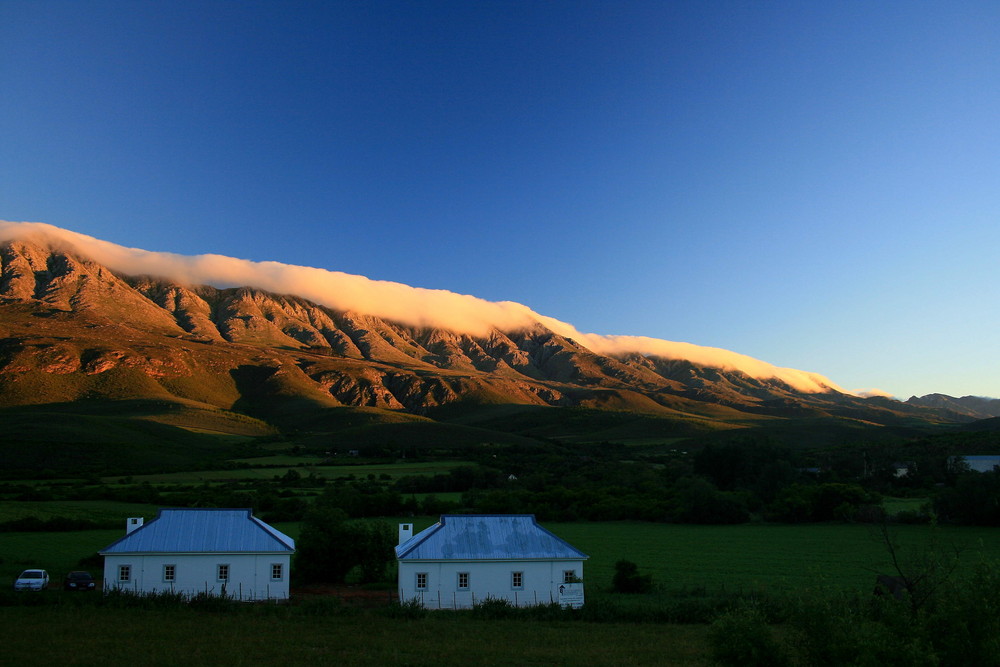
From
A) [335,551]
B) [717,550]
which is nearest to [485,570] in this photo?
[335,551]

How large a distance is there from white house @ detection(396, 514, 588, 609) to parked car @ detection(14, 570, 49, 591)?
46.4ft

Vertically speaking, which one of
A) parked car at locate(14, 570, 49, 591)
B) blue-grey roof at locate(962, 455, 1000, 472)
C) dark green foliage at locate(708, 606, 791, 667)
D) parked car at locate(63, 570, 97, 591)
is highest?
dark green foliage at locate(708, 606, 791, 667)

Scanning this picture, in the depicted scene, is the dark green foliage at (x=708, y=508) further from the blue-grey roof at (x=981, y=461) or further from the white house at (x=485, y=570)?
the blue-grey roof at (x=981, y=461)

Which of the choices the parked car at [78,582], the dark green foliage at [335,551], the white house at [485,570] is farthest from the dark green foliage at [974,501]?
the parked car at [78,582]

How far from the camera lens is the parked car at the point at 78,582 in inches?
1126

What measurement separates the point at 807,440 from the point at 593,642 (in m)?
141

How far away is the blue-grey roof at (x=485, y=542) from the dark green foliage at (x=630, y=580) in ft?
11.7

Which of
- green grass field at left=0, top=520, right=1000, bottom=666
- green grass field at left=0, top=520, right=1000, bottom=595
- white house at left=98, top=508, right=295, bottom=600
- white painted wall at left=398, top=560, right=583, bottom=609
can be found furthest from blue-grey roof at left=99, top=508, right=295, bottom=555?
green grass field at left=0, top=520, right=1000, bottom=595

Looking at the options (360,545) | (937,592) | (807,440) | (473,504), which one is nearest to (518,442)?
(807,440)

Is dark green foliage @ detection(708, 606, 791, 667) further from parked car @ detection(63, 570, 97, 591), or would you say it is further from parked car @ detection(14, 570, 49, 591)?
parked car @ detection(63, 570, 97, 591)

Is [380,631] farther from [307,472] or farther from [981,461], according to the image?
[981,461]

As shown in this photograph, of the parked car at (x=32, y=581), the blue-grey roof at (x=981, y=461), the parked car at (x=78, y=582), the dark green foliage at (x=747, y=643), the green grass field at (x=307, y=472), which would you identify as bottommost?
the green grass field at (x=307, y=472)

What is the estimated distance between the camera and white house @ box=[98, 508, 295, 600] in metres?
28.6

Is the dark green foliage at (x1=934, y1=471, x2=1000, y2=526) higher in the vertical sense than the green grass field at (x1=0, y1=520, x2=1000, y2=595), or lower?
higher
